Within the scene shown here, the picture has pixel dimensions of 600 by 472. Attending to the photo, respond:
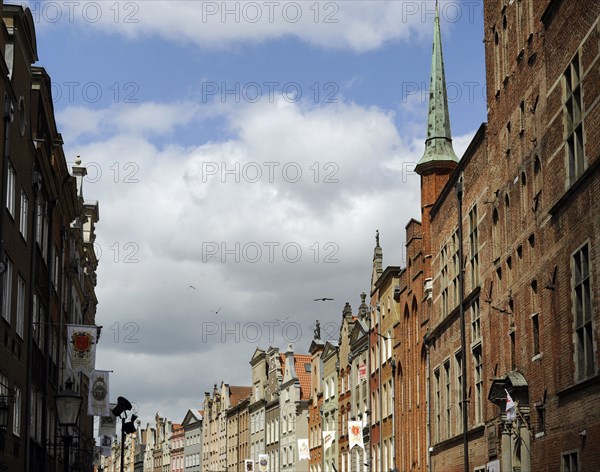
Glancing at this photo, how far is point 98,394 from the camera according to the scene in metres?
42.5

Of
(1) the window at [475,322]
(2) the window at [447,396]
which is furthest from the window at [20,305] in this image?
(2) the window at [447,396]

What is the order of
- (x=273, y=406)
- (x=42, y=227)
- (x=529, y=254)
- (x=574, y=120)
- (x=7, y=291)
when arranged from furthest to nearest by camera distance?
(x=273, y=406) < (x=42, y=227) < (x=529, y=254) < (x=7, y=291) < (x=574, y=120)

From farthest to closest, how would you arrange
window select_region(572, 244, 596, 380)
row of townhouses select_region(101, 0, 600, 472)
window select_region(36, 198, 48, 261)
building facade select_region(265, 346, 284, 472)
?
building facade select_region(265, 346, 284, 472), window select_region(36, 198, 48, 261), row of townhouses select_region(101, 0, 600, 472), window select_region(572, 244, 596, 380)

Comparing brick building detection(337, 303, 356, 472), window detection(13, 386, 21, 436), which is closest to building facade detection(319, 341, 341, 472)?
brick building detection(337, 303, 356, 472)

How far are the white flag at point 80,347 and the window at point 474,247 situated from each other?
14209 mm

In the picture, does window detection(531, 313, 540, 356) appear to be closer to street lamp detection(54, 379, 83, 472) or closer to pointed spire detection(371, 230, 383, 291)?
street lamp detection(54, 379, 83, 472)

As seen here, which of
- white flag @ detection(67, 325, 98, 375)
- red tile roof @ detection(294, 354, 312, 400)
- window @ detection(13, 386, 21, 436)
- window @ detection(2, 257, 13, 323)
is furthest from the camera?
red tile roof @ detection(294, 354, 312, 400)

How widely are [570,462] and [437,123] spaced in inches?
1039

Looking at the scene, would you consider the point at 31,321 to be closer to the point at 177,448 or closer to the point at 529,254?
the point at 529,254

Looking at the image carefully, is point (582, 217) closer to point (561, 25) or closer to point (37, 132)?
point (561, 25)

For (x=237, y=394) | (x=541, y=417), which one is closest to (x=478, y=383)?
(x=541, y=417)

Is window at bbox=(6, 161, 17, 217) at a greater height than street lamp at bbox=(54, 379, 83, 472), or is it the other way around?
window at bbox=(6, 161, 17, 217)

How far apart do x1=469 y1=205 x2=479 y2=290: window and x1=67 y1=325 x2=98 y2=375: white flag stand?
46.6 feet

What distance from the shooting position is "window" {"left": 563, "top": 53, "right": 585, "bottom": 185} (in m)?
26.8
